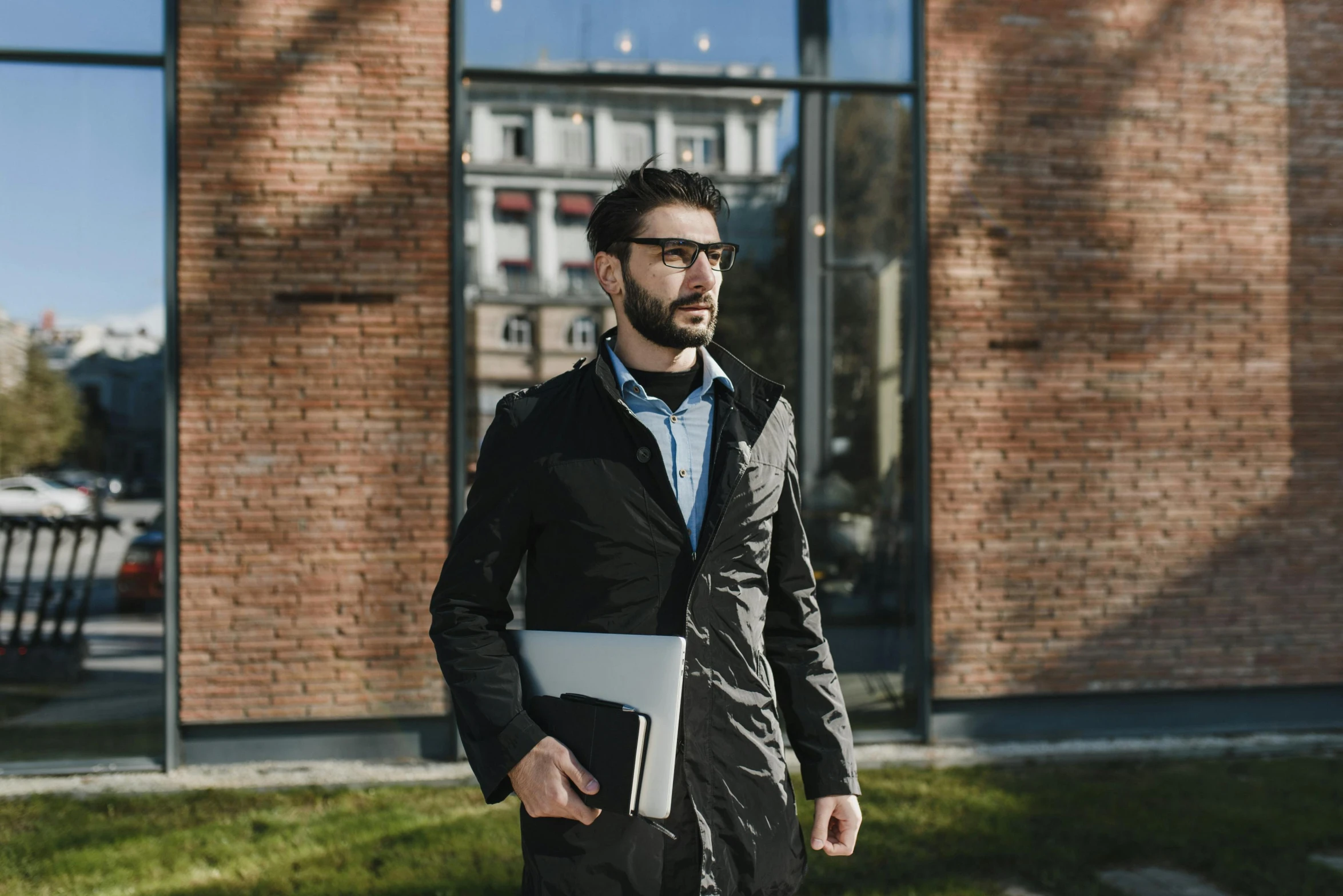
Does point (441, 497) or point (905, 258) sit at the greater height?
point (905, 258)

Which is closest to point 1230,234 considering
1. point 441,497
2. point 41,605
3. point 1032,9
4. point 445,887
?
point 1032,9

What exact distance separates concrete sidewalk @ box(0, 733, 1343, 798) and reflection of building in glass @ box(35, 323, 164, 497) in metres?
1.67

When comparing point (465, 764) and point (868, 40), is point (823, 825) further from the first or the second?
point (868, 40)

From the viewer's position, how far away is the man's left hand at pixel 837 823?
2105mm

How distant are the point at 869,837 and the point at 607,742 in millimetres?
3401

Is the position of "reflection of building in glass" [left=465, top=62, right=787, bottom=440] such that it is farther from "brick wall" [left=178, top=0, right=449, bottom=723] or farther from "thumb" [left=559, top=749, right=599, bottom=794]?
"thumb" [left=559, top=749, right=599, bottom=794]

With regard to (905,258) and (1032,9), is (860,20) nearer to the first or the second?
(1032,9)

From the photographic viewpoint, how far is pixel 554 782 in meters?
A: 1.77

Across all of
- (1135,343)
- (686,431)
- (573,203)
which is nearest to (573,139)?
(573,203)

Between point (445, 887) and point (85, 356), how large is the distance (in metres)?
4.27

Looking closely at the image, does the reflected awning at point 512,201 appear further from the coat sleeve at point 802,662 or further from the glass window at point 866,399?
the coat sleeve at point 802,662

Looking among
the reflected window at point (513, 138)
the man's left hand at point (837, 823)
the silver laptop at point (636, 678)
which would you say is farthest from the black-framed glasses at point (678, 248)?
the reflected window at point (513, 138)

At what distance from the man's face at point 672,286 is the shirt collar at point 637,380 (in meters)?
0.09

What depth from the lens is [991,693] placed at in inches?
261
